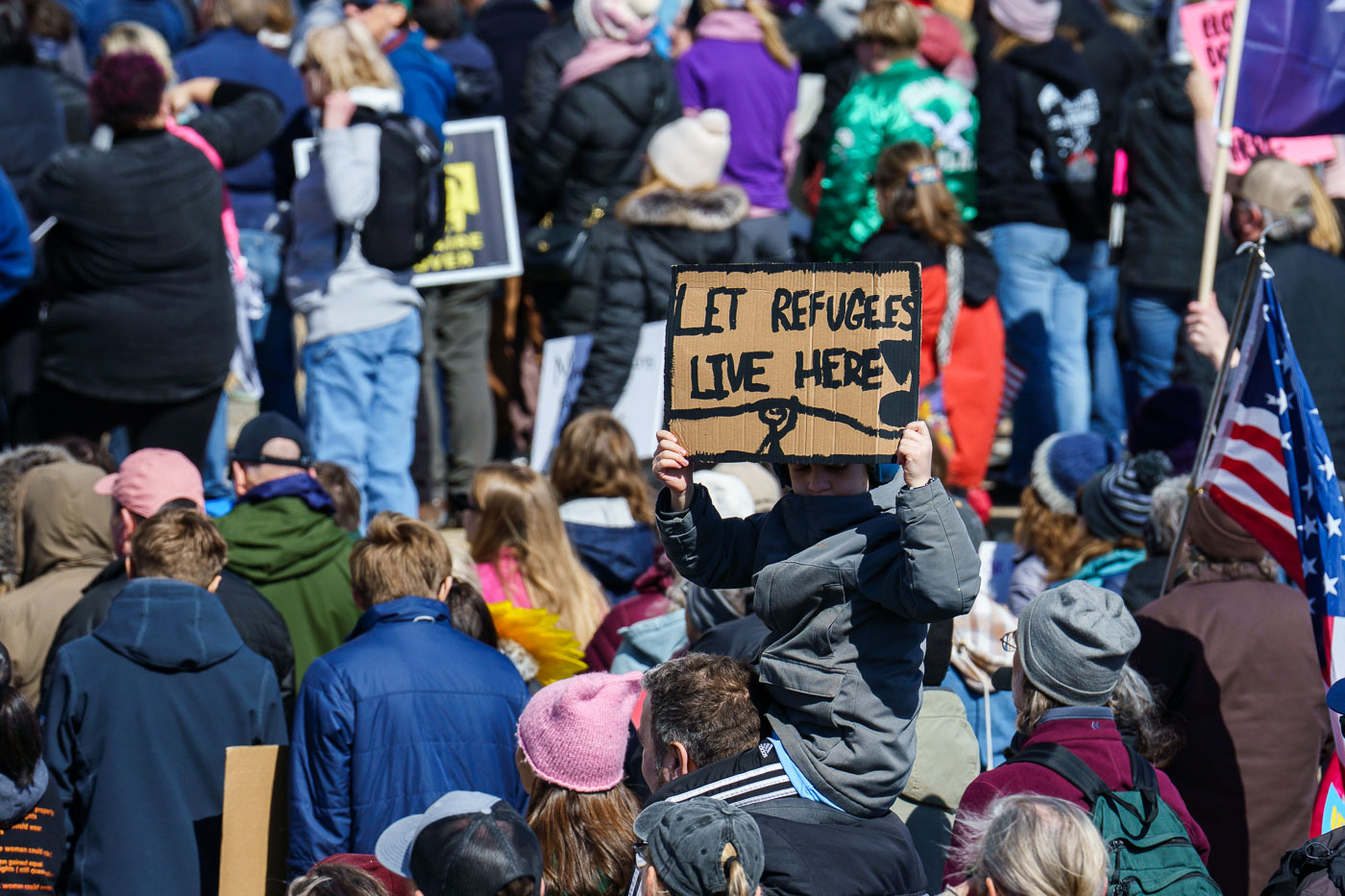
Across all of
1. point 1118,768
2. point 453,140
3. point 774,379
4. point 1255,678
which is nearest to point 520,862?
point 774,379

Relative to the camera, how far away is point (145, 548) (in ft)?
14.4

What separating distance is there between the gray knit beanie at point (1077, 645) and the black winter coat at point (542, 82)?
586 centimetres

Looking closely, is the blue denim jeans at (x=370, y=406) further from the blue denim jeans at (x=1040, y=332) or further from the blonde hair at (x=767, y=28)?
the blue denim jeans at (x=1040, y=332)

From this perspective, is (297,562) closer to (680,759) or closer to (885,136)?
(680,759)

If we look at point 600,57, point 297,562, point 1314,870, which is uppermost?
point 600,57

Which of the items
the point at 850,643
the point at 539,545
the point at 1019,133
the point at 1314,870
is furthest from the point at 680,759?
the point at 1019,133

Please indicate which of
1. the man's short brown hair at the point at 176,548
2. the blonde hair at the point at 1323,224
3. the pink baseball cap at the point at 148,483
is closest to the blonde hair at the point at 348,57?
the pink baseball cap at the point at 148,483

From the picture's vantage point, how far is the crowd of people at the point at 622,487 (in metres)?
3.16

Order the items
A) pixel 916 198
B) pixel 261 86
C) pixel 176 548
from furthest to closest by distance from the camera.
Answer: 1. pixel 261 86
2. pixel 916 198
3. pixel 176 548

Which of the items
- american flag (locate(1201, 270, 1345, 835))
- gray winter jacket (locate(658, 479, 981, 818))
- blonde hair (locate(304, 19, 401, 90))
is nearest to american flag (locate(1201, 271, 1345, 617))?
american flag (locate(1201, 270, 1345, 835))

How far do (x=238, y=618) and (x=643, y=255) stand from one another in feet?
11.9

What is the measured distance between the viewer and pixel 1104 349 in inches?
367

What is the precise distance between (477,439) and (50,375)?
244 centimetres

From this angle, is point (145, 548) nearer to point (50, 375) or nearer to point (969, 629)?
point (969, 629)
